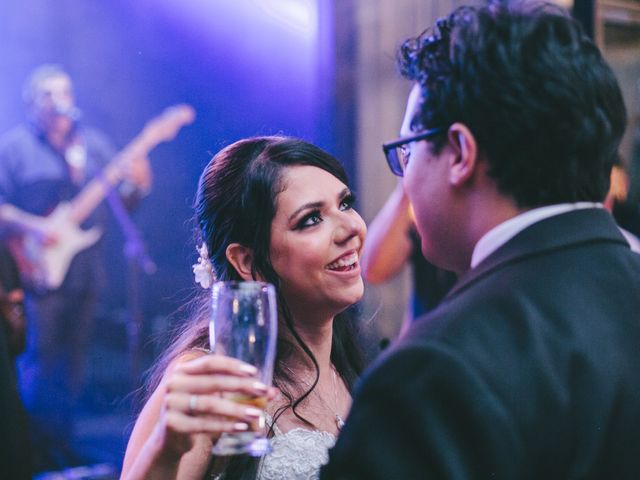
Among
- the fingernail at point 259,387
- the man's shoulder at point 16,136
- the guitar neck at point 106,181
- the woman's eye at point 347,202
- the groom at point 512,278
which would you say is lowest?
the guitar neck at point 106,181

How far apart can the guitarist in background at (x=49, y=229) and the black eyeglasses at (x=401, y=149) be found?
12.8 feet

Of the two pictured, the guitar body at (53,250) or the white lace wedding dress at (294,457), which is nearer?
the white lace wedding dress at (294,457)

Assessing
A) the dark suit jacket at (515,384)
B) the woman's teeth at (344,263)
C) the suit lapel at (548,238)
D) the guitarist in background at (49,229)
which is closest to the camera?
the dark suit jacket at (515,384)

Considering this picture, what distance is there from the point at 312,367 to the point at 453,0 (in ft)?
14.3

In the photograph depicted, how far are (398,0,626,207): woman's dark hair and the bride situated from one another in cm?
82

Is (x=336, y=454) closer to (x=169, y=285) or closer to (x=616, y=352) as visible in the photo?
(x=616, y=352)

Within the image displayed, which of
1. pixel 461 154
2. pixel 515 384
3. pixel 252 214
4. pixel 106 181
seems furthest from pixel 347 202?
pixel 106 181

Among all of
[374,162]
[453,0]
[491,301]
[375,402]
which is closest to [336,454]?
[375,402]

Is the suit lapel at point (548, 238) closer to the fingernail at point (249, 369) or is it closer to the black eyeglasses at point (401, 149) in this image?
the black eyeglasses at point (401, 149)

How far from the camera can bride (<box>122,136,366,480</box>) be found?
6.36 feet

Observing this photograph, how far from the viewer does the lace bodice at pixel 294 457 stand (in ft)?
6.24

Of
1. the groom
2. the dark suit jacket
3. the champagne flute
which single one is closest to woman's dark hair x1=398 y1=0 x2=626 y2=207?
the groom

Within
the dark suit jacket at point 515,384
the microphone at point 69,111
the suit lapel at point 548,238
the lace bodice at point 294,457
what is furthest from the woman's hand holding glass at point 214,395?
the microphone at point 69,111

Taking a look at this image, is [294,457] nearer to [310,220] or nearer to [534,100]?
[310,220]
